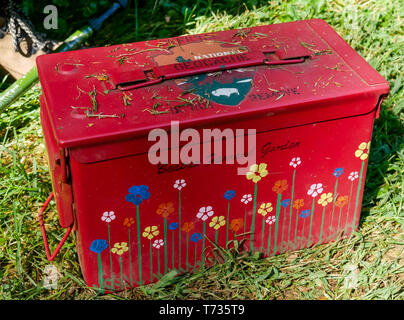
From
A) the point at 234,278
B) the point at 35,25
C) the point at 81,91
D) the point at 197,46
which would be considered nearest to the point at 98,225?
the point at 81,91

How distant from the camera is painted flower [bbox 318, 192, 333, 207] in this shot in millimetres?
2074

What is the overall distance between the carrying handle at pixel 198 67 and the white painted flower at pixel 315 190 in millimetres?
420

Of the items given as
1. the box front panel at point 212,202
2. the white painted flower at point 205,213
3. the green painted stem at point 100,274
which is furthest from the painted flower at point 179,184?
the green painted stem at point 100,274

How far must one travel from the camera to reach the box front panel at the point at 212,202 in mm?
1782

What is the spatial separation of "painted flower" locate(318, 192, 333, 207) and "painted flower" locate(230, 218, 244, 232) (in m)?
0.29

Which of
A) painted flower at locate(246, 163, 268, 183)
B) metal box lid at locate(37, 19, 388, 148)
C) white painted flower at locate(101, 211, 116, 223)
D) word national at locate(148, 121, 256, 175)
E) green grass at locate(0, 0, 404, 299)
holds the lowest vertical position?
green grass at locate(0, 0, 404, 299)

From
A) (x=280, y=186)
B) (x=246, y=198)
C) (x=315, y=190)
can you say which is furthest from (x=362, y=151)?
(x=246, y=198)

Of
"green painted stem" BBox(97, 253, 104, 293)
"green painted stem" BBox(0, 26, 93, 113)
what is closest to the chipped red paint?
"green painted stem" BBox(97, 253, 104, 293)

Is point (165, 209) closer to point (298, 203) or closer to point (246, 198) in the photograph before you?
point (246, 198)

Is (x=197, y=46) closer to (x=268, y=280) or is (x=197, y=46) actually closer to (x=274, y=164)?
(x=274, y=164)

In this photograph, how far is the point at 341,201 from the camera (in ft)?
6.97

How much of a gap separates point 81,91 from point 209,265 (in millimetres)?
749

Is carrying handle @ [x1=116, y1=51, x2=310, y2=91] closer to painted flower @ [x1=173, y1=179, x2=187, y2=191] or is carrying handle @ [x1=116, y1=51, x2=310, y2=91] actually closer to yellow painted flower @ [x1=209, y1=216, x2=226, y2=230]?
painted flower @ [x1=173, y1=179, x2=187, y2=191]

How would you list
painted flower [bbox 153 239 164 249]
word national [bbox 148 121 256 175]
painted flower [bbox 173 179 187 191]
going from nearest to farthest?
word national [bbox 148 121 256 175] → painted flower [bbox 173 179 187 191] → painted flower [bbox 153 239 164 249]
